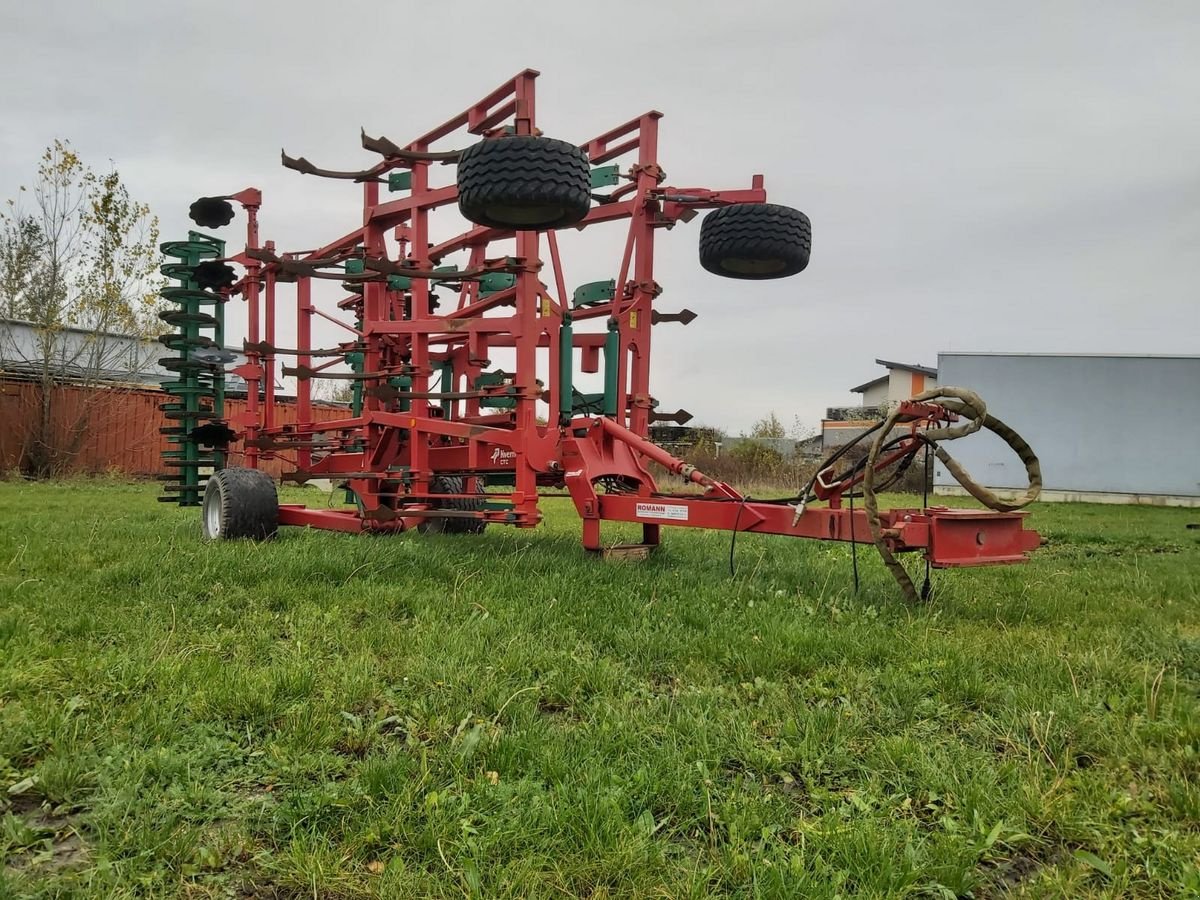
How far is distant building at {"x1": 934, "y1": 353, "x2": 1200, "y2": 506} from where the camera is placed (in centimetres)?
1981

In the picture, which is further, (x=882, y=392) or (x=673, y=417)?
(x=882, y=392)

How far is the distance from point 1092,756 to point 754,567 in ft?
10.4

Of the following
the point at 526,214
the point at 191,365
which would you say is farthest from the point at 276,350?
the point at 526,214

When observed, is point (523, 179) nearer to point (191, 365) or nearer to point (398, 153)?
A: point (398, 153)

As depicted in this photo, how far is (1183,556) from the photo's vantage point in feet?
24.5

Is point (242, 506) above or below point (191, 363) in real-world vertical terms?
below

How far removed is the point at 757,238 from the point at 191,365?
5.05 metres

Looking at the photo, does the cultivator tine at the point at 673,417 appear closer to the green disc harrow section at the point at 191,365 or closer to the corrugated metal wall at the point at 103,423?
the green disc harrow section at the point at 191,365

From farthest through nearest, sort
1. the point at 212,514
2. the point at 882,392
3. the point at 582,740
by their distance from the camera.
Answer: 1. the point at 882,392
2. the point at 212,514
3. the point at 582,740

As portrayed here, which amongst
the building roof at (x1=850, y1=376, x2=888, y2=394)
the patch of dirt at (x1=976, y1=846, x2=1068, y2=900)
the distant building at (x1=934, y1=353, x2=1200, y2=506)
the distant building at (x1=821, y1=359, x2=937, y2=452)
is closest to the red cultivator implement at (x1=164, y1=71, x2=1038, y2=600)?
the patch of dirt at (x1=976, y1=846, x2=1068, y2=900)

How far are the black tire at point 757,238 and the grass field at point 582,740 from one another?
2.83 meters

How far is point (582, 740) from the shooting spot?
2.58 meters

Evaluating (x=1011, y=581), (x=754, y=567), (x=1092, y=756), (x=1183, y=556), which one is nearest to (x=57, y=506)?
(x=754, y=567)

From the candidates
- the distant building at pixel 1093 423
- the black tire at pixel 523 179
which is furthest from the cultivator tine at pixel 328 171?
the distant building at pixel 1093 423
